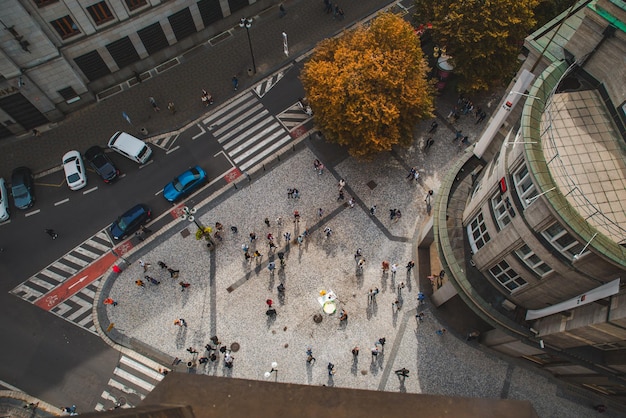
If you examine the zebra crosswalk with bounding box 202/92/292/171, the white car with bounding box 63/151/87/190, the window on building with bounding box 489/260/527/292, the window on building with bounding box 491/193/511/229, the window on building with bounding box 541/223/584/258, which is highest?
the window on building with bounding box 541/223/584/258

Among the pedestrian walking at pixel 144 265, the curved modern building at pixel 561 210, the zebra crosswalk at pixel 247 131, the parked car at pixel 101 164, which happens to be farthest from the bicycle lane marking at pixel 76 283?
the curved modern building at pixel 561 210

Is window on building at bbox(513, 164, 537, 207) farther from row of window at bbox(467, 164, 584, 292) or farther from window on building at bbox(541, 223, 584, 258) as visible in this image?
window on building at bbox(541, 223, 584, 258)

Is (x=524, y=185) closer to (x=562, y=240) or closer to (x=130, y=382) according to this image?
(x=562, y=240)

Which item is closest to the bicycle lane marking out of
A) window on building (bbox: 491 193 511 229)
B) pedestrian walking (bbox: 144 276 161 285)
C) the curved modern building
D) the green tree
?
pedestrian walking (bbox: 144 276 161 285)

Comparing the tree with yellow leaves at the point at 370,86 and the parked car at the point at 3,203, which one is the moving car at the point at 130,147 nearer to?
the parked car at the point at 3,203

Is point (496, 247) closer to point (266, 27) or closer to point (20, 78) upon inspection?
point (266, 27)

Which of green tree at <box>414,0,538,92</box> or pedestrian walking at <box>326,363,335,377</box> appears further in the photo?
green tree at <box>414,0,538,92</box>
